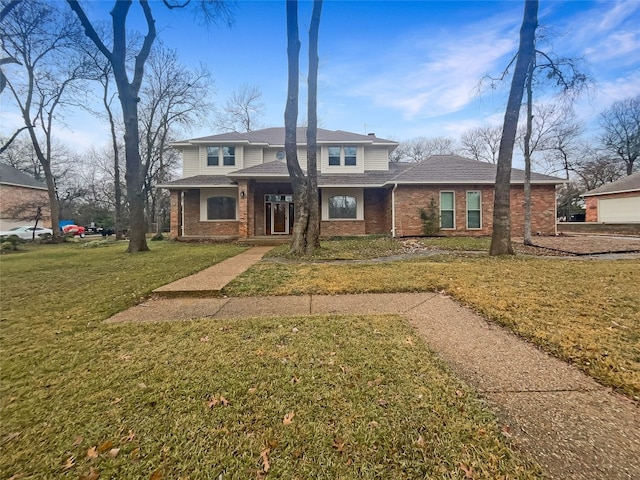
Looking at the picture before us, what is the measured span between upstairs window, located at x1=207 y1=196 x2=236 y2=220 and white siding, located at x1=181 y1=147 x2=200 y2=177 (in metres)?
2.91

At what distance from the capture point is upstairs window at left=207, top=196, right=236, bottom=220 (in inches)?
655

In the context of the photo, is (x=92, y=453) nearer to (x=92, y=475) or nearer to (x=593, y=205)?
(x=92, y=475)

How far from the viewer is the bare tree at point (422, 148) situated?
38.5m

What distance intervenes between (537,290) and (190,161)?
61.9ft

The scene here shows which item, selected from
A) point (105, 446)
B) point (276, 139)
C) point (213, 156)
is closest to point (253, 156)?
point (276, 139)

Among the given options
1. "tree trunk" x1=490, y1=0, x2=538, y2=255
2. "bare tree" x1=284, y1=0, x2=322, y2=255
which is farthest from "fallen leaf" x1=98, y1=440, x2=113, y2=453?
"tree trunk" x1=490, y1=0, x2=538, y2=255

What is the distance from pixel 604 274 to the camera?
583cm

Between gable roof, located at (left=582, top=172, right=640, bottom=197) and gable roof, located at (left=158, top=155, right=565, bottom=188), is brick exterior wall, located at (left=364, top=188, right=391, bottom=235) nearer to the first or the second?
gable roof, located at (left=158, top=155, right=565, bottom=188)

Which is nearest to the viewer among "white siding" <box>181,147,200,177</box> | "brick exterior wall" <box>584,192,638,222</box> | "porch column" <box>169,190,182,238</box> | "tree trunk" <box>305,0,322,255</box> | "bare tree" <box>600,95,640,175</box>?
"tree trunk" <box>305,0,322,255</box>

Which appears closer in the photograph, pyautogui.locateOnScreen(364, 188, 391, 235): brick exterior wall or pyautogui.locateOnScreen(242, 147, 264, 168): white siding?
pyautogui.locateOnScreen(364, 188, 391, 235): brick exterior wall

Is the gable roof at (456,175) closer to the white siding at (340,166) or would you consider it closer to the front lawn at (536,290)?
the white siding at (340,166)

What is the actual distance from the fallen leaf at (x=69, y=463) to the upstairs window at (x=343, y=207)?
49.6ft

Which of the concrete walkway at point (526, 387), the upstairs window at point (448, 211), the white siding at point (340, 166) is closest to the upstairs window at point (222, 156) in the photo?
the white siding at point (340, 166)

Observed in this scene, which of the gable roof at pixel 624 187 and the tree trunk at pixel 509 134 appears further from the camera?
the gable roof at pixel 624 187
